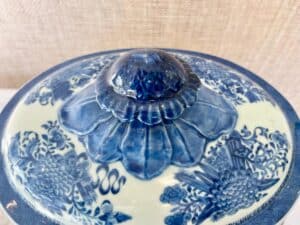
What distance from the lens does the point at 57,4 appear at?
939 mm

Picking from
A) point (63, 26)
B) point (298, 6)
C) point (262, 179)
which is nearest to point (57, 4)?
point (63, 26)

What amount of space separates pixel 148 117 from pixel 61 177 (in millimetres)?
123

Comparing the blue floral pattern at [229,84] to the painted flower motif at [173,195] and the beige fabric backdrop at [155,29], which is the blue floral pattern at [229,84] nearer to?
the painted flower motif at [173,195]

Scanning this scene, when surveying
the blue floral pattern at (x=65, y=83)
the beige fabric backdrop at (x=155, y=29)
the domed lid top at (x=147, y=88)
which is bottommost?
the beige fabric backdrop at (x=155, y=29)

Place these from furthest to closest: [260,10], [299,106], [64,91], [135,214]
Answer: [299,106] → [260,10] → [64,91] → [135,214]

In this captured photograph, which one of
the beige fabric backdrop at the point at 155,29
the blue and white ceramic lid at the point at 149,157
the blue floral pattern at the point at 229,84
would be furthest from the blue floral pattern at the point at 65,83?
the beige fabric backdrop at the point at 155,29

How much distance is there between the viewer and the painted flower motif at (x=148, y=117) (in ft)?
1.72

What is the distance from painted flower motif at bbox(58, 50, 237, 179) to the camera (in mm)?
525

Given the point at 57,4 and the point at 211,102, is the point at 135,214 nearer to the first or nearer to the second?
the point at 211,102

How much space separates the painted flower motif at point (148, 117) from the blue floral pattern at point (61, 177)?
0.02m

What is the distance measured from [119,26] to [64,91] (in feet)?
1.24

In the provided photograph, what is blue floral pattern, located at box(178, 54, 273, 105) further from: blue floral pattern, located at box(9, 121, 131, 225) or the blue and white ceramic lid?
blue floral pattern, located at box(9, 121, 131, 225)

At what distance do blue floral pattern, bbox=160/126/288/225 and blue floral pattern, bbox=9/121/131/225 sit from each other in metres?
0.07

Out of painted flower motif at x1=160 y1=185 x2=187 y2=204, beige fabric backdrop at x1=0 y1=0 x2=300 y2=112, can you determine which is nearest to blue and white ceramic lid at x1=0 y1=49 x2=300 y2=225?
painted flower motif at x1=160 y1=185 x2=187 y2=204
